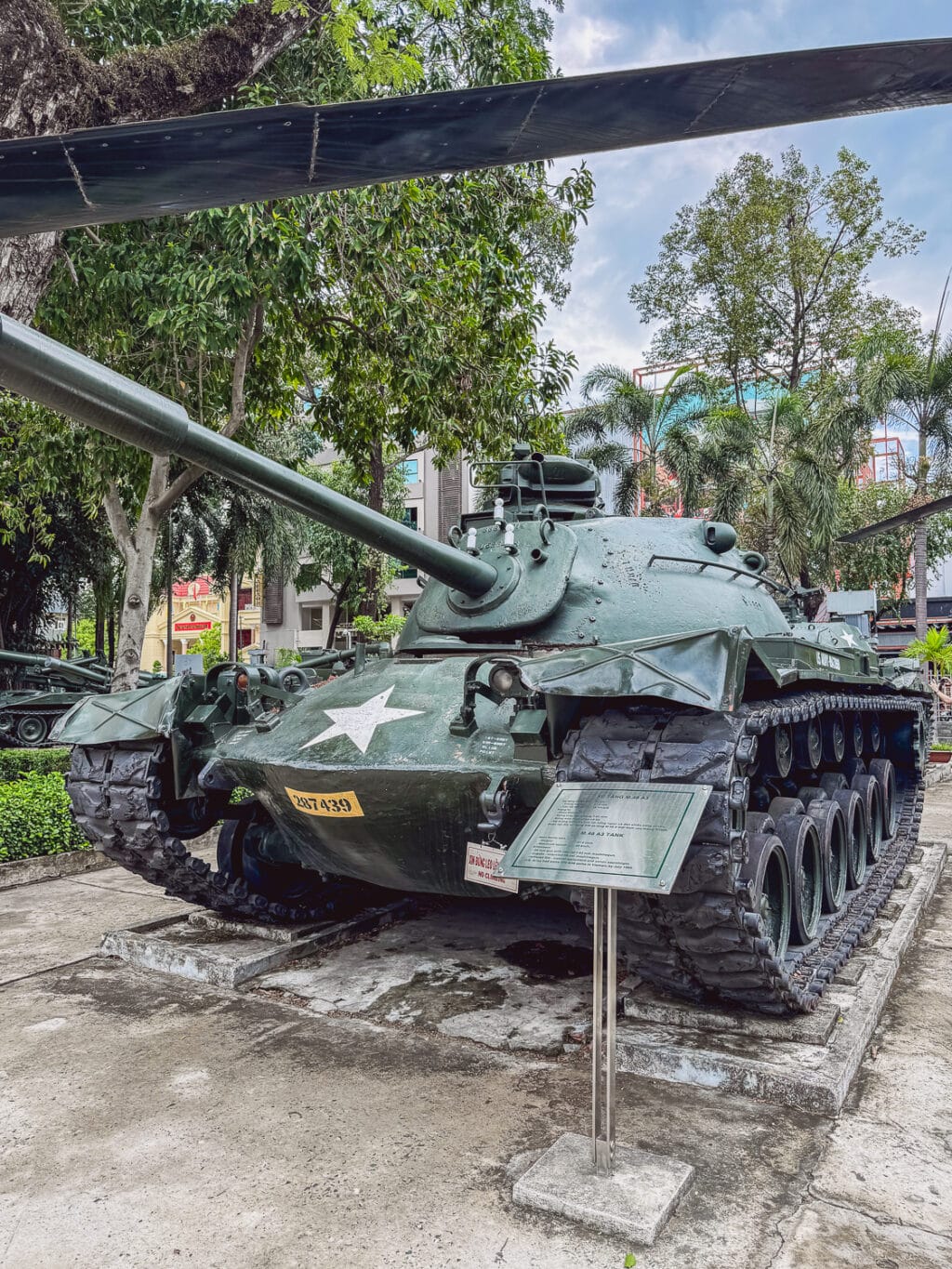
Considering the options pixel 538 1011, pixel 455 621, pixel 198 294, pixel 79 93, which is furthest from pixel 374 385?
pixel 538 1011

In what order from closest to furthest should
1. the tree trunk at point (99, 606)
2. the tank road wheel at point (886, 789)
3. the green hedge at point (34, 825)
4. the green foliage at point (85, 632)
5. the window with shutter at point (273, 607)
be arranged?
the tank road wheel at point (886, 789)
the green hedge at point (34, 825)
the tree trunk at point (99, 606)
the green foliage at point (85, 632)
the window with shutter at point (273, 607)

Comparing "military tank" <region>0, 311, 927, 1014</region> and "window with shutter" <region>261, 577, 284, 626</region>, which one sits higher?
"window with shutter" <region>261, 577, 284, 626</region>

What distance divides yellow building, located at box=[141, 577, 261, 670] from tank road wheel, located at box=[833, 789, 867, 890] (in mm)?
35079

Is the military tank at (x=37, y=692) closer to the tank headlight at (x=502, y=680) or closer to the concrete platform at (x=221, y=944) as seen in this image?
the concrete platform at (x=221, y=944)

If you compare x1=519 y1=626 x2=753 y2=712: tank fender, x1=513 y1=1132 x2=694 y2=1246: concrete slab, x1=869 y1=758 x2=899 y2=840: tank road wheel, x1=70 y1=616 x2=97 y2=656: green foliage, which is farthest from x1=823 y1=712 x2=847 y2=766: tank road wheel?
x1=70 y1=616 x2=97 y2=656: green foliage

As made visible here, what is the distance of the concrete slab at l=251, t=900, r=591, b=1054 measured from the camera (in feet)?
14.5

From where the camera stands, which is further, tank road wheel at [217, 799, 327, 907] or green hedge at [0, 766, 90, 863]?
green hedge at [0, 766, 90, 863]

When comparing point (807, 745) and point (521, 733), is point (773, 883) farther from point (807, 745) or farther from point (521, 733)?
point (521, 733)

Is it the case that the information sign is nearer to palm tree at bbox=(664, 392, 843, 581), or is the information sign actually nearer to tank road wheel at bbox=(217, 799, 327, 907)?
tank road wheel at bbox=(217, 799, 327, 907)

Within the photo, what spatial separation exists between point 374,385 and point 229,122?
1024cm

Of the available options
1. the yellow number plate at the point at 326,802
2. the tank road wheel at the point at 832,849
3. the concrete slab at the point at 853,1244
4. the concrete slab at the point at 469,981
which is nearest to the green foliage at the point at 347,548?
the concrete slab at the point at 469,981

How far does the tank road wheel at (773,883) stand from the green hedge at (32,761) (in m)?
9.46

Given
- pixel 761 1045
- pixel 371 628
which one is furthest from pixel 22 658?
pixel 761 1045

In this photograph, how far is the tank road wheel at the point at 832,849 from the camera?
16.8ft
